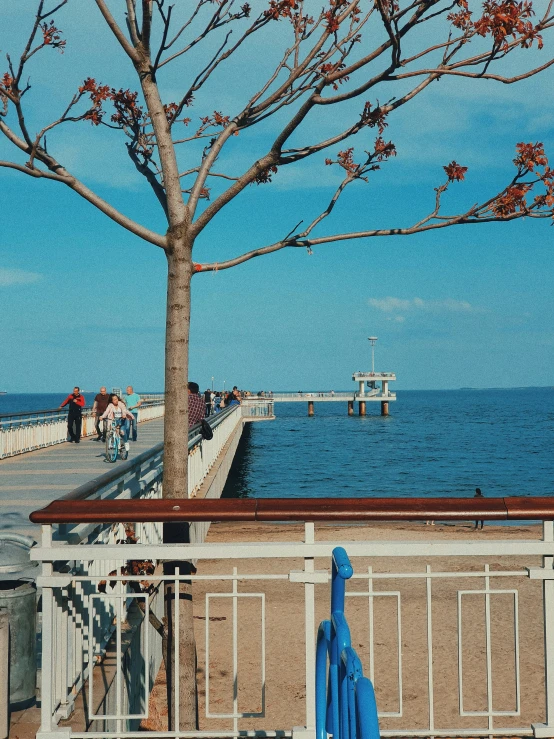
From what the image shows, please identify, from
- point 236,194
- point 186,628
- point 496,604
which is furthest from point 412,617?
point 236,194

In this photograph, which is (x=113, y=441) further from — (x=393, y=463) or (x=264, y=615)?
(x=393, y=463)

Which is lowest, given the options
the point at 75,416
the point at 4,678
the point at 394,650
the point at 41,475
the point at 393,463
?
the point at 393,463

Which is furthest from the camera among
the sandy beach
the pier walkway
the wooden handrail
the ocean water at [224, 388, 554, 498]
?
the ocean water at [224, 388, 554, 498]

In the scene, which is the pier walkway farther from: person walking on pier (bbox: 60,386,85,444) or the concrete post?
the concrete post

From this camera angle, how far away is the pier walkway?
11.2 m

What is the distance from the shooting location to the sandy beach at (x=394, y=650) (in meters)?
7.58

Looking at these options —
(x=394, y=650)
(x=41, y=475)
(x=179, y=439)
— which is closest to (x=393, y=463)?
(x=41, y=475)

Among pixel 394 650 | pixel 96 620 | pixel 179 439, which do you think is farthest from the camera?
pixel 394 650

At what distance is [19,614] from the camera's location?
15.3 feet

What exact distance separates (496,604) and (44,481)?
8720 millimetres

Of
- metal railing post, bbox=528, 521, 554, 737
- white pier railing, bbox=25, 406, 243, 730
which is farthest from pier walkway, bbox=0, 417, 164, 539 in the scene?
metal railing post, bbox=528, 521, 554, 737

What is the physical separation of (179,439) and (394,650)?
18.6 feet

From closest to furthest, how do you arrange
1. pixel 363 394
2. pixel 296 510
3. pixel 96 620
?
pixel 296 510 < pixel 96 620 < pixel 363 394

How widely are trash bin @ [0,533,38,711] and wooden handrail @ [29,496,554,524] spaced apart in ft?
3.62
